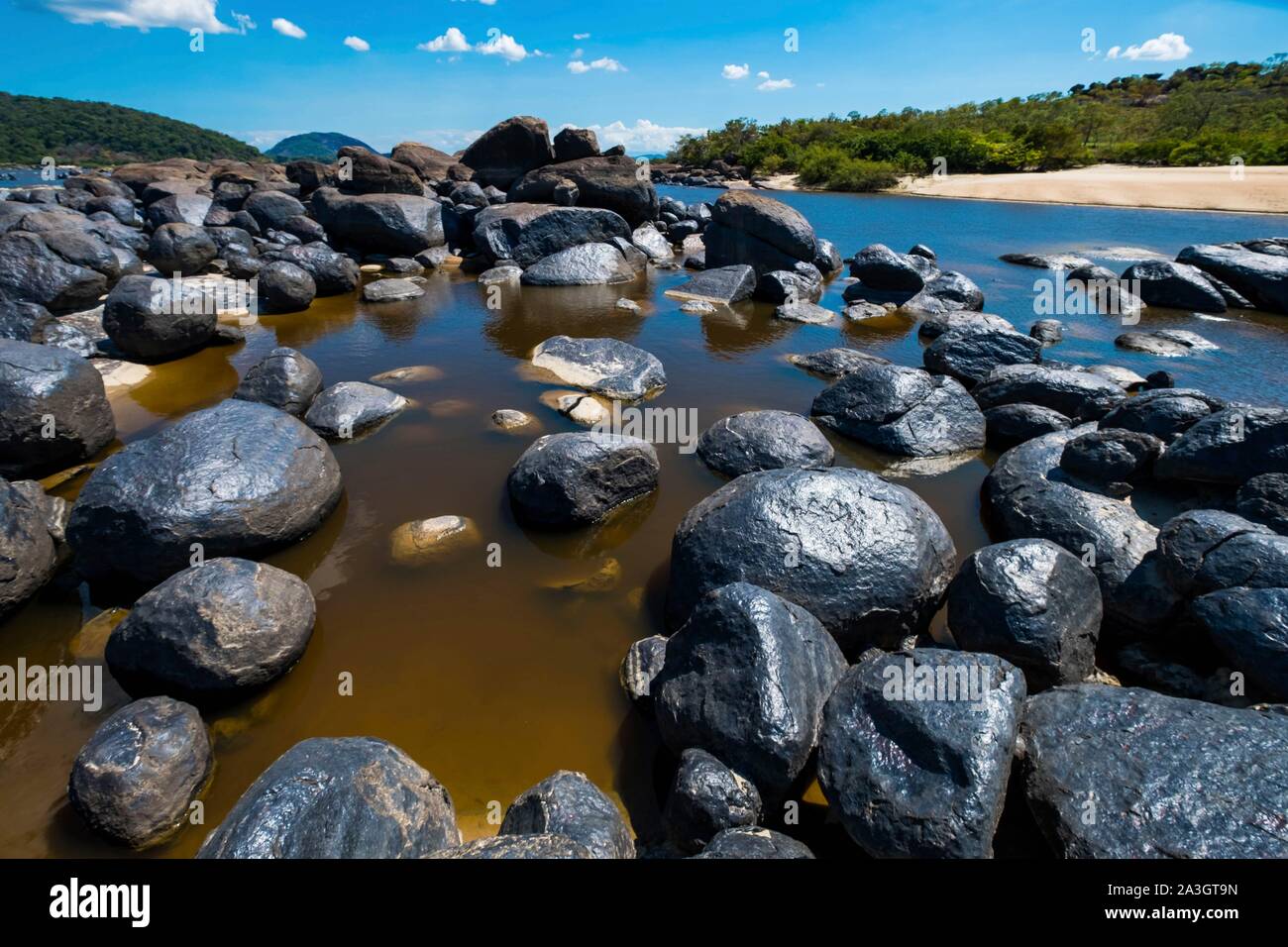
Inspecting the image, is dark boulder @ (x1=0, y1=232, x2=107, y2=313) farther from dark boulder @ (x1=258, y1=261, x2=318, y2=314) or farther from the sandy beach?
the sandy beach

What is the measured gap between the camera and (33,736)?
16.4ft

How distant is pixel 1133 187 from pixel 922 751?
156 feet

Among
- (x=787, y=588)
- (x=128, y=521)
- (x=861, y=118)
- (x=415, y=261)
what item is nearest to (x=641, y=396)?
(x=787, y=588)

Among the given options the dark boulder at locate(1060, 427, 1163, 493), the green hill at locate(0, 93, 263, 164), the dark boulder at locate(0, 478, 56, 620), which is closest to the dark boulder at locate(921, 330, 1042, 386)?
the dark boulder at locate(1060, 427, 1163, 493)

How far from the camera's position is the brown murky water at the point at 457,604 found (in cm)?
484

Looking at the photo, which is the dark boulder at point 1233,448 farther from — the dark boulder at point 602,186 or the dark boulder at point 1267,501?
the dark boulder at point 602,186

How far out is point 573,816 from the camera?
3861 millimetres

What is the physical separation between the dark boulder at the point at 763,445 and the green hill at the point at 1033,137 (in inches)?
1650

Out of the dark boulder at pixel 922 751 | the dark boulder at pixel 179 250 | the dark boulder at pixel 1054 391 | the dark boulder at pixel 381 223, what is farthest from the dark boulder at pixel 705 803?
the dark boulder at pixel 381 223

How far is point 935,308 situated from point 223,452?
16.3m

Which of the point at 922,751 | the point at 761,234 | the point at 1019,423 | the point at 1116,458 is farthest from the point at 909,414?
the point at 761,234

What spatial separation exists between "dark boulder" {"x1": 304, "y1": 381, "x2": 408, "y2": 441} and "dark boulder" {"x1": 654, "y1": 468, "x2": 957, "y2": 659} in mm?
5703

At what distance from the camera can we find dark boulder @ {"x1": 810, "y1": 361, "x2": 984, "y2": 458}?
9.34 meters
